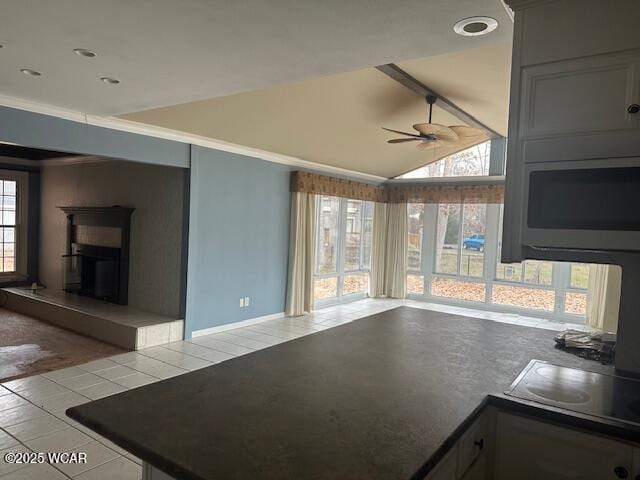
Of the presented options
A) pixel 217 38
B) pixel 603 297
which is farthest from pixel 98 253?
pixel 603 297

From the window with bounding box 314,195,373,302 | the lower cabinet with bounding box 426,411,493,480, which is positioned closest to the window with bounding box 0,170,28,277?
the window with bounding box 314,195,373,302

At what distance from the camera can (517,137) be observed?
5.20 ft

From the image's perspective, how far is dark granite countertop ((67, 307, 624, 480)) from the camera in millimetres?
1061

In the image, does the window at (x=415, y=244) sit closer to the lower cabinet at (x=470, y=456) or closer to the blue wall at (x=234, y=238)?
the blue wall at (x=234, y=238)

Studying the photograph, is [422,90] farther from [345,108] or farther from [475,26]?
[475,26]

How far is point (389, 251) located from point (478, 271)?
5.60ft

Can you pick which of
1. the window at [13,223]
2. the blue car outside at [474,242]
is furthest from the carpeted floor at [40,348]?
the blue car outside at [474,242]

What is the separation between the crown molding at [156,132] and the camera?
3.61 m

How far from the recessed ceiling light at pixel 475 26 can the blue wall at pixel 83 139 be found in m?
3.46

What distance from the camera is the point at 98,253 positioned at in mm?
5906

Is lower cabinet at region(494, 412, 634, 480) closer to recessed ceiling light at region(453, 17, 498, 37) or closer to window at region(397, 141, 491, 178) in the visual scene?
recessed ceiling light at region(453, 17, 498, 37)

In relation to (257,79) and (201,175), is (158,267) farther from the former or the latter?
(257,79)

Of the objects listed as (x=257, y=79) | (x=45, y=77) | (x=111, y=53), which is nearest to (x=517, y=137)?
(x=257, y=79)

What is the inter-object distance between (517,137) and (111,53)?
223 centimetres
